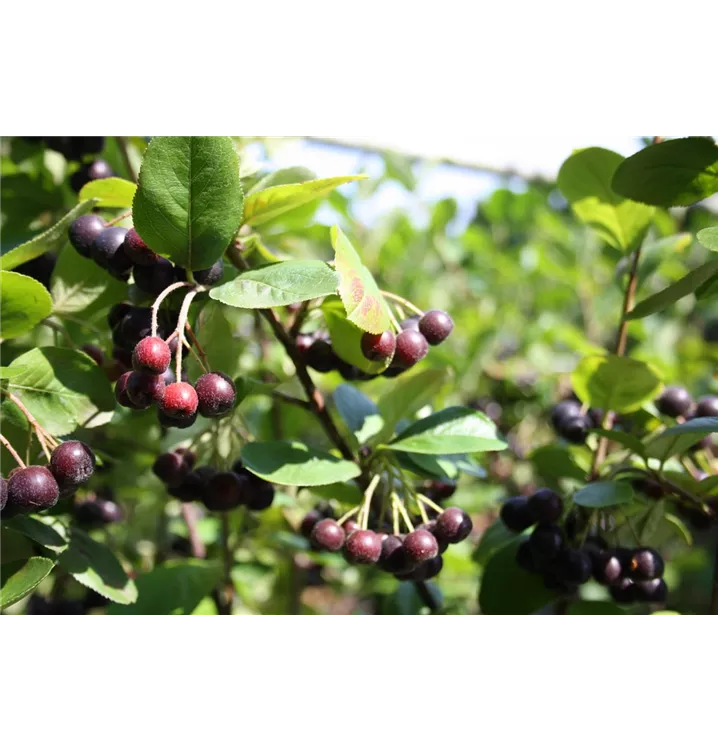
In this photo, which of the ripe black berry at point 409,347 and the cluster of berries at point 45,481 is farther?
the ripe black berry at point 409,347

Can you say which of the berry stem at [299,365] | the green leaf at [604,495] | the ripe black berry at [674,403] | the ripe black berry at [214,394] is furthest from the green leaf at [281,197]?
the ripe black berry at [674,403]

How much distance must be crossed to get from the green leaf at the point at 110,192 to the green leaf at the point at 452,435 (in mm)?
547

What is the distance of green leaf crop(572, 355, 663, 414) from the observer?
4.72 feet

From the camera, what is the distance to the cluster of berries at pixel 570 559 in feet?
4.39

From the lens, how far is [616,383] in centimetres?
148

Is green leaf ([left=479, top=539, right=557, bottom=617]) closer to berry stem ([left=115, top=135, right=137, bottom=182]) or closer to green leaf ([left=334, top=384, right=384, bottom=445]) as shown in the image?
green leaf ([left=334, top=384, right=384, bottom=445])

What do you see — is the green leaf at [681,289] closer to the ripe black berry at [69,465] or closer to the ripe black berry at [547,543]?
the ripe black berry at [547,543]

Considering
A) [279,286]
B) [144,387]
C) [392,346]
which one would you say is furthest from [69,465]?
[392,346]

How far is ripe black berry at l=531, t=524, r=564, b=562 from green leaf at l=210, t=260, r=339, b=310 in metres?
0.62

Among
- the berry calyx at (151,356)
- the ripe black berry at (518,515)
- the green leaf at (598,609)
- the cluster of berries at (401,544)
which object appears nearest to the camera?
the berry calyx at (151,356)

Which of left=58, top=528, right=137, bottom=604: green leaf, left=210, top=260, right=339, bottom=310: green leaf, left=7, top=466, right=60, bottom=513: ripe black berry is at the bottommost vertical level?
left=58, top=528, right=137, bottom=604: green leaf

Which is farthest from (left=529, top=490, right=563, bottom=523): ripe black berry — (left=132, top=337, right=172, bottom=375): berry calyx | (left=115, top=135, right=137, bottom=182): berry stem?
(left=115, top=135, right=137, bottom=182): berry stem

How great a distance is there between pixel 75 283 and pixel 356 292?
22.9 inches
